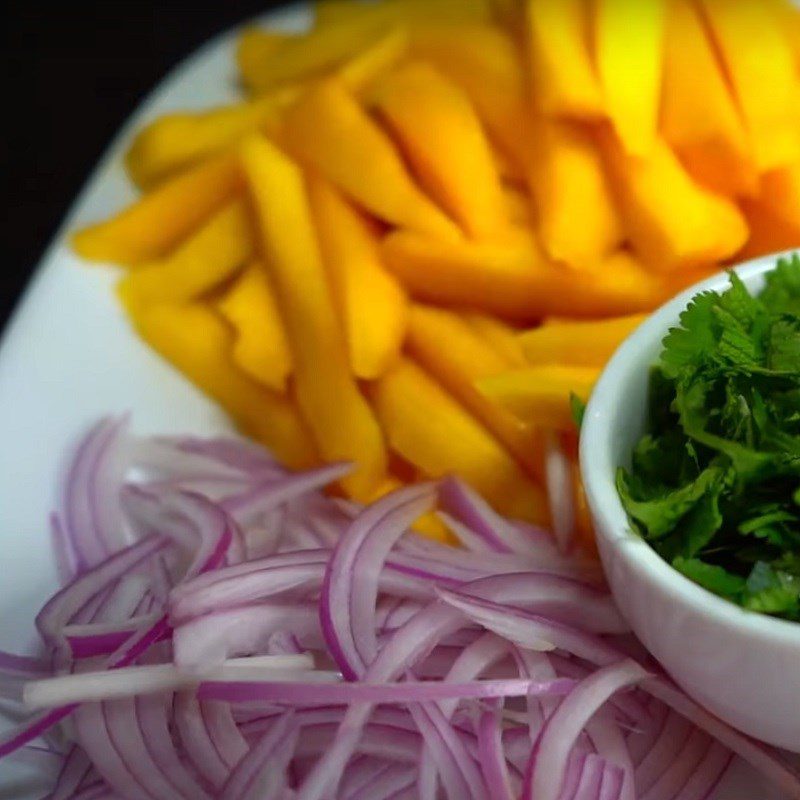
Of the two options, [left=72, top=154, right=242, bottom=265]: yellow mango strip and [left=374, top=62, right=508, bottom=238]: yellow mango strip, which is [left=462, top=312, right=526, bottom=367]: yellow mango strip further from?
[left=72, top=154, right=242, bottom=265]: yellow mango strip

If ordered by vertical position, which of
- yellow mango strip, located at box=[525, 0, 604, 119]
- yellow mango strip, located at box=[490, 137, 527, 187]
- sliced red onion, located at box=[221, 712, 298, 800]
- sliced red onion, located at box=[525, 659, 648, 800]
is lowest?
sliced red onion, located at box=[525, 659, 648, 800]

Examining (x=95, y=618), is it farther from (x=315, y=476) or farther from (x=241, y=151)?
(x=241, y=151)

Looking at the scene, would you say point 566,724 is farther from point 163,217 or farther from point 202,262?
point 163,217

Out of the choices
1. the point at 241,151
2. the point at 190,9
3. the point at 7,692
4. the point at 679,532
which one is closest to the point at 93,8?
the point at 190,9

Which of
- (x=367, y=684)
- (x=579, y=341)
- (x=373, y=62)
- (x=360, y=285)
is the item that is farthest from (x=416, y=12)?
(x=367, y=684)

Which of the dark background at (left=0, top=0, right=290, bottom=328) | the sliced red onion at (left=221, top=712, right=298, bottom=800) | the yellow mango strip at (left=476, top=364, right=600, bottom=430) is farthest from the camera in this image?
the dark background at (left=0, top=0, right=290, bottom=328)

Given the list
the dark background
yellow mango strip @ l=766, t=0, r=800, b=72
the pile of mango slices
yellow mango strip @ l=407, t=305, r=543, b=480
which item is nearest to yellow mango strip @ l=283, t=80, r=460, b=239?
the pile of mango slices

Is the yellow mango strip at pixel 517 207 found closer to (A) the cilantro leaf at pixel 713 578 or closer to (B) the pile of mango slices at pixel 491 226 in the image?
(B) the pile of mango slices at pixel 491 226

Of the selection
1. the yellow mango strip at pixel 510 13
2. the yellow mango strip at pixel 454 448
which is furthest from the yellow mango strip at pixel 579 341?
the yellow mango strip at pixel 510 13
